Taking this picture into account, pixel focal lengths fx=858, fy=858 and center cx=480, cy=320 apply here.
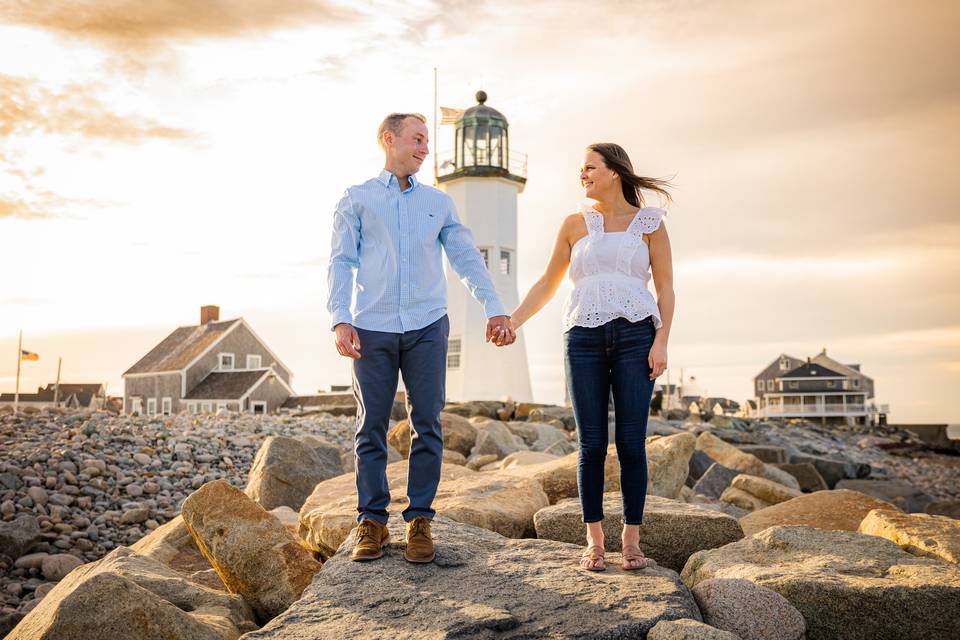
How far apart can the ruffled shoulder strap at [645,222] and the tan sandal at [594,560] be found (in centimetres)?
159

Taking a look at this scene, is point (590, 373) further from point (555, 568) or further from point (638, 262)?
point (555, 568)

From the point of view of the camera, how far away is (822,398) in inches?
2349

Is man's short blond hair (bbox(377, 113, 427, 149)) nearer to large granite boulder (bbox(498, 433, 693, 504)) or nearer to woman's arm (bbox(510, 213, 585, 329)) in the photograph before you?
woman's arm (bbox(510, 213, 585, 329))

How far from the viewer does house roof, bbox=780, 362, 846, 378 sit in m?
60.1

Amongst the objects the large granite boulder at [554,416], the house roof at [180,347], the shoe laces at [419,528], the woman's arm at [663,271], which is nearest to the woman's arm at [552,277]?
the woman's arm at [663,271]

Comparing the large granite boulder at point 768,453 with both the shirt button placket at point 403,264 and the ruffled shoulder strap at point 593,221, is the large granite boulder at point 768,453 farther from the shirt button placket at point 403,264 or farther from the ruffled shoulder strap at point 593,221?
the shirt button placket at point 403,264

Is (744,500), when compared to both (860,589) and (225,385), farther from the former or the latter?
(225,385)

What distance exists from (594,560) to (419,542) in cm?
86

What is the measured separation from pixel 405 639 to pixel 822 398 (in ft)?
201

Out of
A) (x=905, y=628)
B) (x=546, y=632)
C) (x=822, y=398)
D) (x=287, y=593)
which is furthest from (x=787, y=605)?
(x=822, y=398)

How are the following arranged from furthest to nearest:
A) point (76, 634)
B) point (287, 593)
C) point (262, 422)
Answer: point (262, 422), point (287, 593), point (76, 634)

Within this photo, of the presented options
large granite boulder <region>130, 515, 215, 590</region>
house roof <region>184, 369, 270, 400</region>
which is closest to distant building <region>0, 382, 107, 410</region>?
house roof <region>184, 369, 270, 400</region>

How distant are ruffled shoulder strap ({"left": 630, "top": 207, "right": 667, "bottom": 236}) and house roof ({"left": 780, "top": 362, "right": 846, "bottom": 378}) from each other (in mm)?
60203

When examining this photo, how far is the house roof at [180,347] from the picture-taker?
97.9 feet
